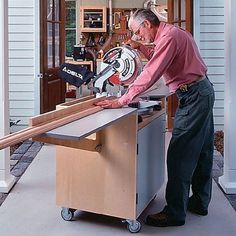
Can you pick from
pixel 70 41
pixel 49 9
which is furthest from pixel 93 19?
pixel 49 9

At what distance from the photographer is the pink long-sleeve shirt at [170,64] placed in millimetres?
2918

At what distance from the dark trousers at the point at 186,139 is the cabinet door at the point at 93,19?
29.1 ft

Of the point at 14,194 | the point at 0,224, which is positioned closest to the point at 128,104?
the point at 0,224

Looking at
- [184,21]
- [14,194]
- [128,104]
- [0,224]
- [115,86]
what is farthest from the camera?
[184,21]

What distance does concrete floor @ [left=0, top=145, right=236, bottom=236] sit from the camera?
10.5 feet

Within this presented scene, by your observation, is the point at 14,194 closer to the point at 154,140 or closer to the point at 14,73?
the point at 154,140

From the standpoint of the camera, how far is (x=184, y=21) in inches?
253

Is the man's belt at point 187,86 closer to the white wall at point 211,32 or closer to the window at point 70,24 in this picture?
the white wall at point 211,32

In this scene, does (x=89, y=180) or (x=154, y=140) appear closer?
(x=89, y=180)

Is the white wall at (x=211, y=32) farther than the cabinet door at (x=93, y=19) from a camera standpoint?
No

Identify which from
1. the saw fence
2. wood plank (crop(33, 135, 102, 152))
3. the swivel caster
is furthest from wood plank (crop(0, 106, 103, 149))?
the swivel caster

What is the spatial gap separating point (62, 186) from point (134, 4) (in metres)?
9.37

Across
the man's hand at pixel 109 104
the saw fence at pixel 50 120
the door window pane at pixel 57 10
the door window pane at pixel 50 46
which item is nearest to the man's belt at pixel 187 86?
the man's hand at pixel 109 104

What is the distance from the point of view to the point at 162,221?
3.25 m
